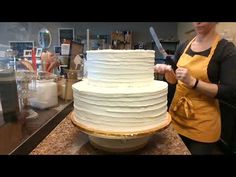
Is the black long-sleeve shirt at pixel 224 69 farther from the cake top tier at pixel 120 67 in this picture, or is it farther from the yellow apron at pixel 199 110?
the cake top tier at pixel 120 67

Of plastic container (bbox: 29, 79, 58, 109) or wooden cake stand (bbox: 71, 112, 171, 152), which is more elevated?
plastic container (bbox: 29, 79, 58, 109)

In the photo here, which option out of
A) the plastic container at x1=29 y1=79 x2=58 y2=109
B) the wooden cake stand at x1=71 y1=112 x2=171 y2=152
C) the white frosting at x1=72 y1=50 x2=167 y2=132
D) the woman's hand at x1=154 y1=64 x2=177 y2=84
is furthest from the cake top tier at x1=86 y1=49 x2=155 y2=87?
the woman's hand at x1=154 y1=64 x2=177 y2=84

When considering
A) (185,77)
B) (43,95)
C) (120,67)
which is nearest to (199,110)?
(185,77)

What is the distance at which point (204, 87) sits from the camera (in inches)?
45.8

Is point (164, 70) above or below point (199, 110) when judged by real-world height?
above

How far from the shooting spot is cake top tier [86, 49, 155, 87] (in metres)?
0.76

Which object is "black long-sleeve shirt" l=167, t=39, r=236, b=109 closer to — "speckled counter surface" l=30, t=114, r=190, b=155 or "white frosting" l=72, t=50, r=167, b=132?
"speckled counter surface" l=30, t=114, r=190, b=155

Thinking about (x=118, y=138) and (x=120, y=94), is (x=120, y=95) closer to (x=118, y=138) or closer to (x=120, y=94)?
(x=120, y=94)

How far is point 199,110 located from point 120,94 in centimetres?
71

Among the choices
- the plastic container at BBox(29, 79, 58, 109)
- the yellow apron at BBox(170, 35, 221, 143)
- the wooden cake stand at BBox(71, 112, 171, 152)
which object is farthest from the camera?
the yellow apron at BBox(170, 35, 221, 143)

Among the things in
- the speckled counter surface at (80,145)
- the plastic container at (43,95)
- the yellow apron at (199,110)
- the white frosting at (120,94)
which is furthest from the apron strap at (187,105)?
the plastic container at (43,95)
